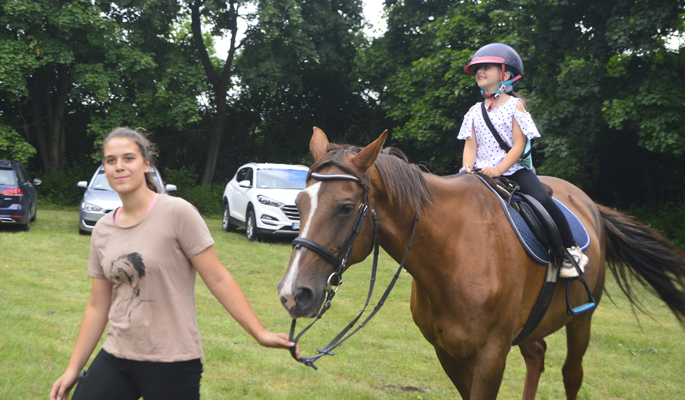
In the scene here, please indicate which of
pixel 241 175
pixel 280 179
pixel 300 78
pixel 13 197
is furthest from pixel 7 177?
pixel 300 78

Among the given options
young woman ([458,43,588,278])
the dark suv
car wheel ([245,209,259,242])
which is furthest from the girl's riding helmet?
the dark suv

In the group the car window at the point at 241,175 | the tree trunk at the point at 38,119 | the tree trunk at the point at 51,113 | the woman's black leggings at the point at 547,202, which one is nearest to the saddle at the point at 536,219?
the woman's black leggings at the point at 547,202

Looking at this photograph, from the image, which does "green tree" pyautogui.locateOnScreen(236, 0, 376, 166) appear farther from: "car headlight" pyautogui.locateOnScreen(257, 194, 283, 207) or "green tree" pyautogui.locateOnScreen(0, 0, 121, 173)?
"car headlight" pyautogui.locateOnScreen(257, 194, 283, 207)

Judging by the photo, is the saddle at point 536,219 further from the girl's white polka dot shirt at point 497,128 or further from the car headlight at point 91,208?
the car headlight at point 91,208

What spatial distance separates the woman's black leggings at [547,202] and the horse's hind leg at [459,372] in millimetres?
1066

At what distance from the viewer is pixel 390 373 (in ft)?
17.1

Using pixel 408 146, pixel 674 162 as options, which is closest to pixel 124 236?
pixel 674 162

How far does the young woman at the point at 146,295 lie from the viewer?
222 centimetres

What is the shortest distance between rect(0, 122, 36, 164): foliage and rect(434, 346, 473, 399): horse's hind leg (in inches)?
815

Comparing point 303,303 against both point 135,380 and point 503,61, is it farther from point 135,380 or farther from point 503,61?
point 503,61

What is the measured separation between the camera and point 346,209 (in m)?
2.46

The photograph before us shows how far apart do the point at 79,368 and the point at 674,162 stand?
697 inches

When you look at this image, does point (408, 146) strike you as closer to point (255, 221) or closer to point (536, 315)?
point (255, 221)

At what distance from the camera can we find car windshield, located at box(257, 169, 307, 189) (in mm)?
14234
